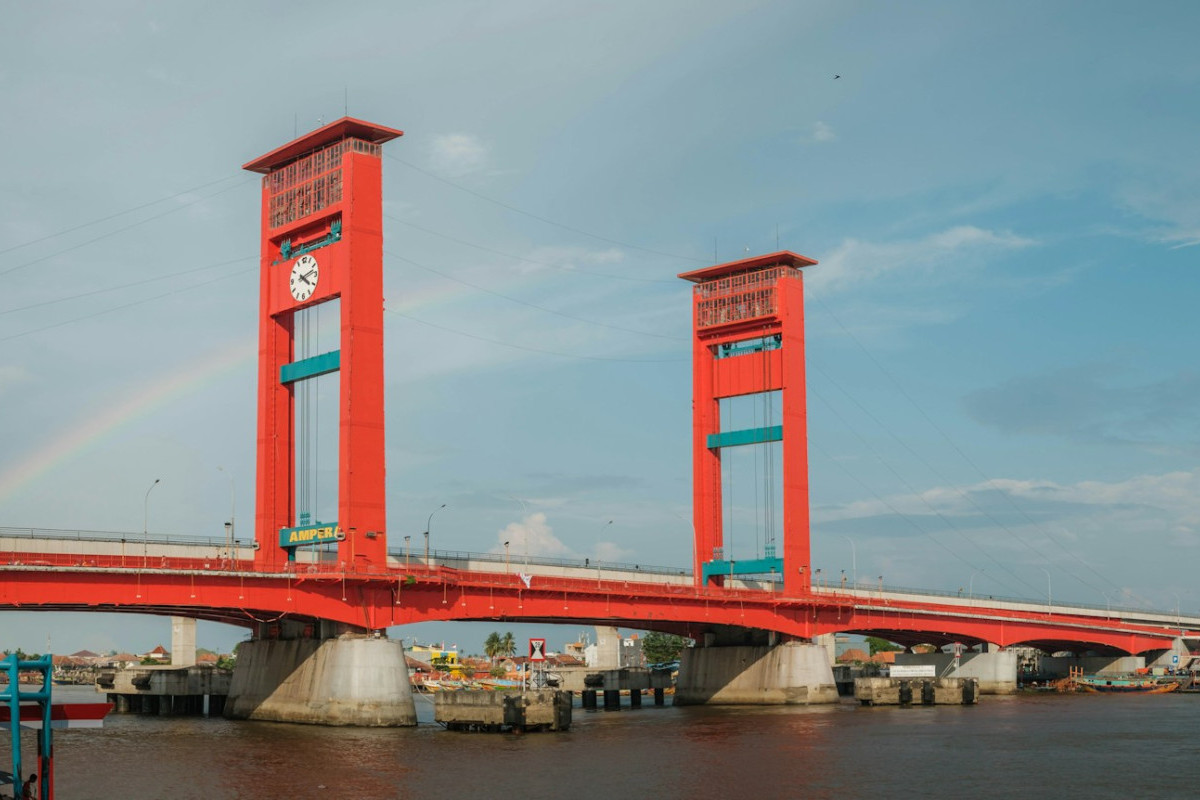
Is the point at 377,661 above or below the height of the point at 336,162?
below

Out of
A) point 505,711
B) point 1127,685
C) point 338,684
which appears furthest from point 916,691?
point 338,684

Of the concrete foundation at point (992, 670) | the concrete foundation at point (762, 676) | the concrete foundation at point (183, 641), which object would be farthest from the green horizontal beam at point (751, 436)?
the concrete foundation at point (183, 641)

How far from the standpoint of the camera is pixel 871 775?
182 ft

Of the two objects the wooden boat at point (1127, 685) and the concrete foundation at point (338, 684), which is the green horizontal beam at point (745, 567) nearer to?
the concrete foundation at point (338, 684)

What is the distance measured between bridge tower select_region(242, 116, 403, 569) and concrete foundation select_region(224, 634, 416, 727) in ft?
16.2

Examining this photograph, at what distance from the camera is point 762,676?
10819 cm

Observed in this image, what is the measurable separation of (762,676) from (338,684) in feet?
140

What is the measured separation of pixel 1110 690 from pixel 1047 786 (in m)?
102

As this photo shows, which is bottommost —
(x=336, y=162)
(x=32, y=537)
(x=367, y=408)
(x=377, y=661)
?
(x=377, y=661)

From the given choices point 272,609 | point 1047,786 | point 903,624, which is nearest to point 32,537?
point 272,609

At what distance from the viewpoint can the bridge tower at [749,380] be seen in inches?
4341

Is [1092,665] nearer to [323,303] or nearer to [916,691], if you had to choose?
[916,691]

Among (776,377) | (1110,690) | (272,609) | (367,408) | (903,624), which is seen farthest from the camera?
(1110,690)

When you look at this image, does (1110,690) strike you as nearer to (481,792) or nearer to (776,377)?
(776,377)
